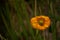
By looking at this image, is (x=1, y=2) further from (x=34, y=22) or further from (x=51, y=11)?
(x=34, y=22)

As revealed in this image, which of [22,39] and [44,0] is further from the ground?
[44,0]

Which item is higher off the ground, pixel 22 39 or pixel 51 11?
pixel 51 11

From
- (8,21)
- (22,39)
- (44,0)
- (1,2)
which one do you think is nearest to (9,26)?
(8,21)

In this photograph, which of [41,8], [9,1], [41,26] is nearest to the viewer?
[41,26]

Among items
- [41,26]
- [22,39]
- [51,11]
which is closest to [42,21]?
[41,26]

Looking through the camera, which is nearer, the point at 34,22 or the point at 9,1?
the point at 34,22

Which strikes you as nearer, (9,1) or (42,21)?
(42,21)

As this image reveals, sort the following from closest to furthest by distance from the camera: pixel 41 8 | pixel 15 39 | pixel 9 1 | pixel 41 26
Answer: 1. pixel 41 26
2. pixel 15 39
3. pixel 41 8
4. pixel 9 1

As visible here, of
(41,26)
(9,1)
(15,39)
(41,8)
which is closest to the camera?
(41,26)

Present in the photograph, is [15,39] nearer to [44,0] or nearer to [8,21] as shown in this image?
[8,21]
